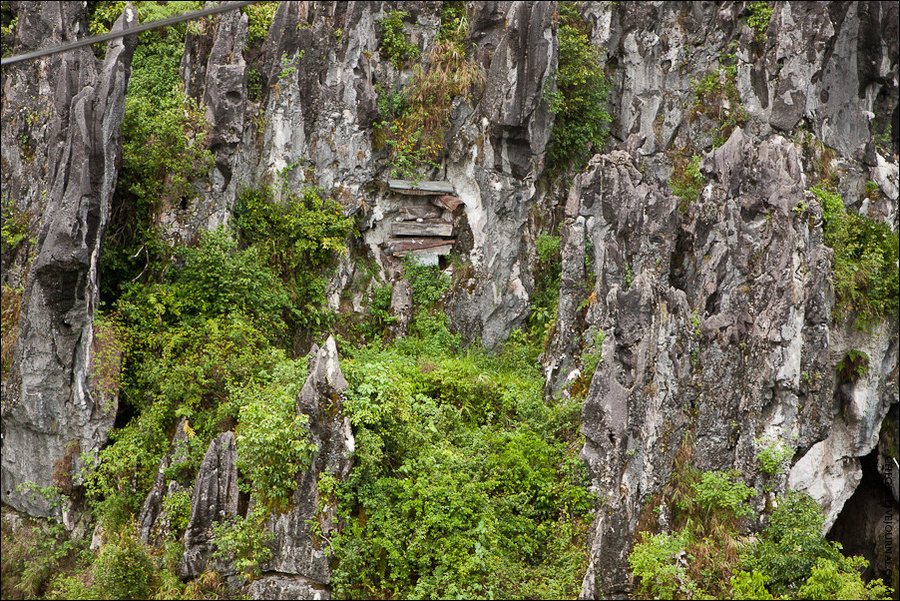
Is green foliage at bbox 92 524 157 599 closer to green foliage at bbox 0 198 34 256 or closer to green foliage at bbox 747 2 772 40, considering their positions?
green foliage at bbox 0 198 34 256

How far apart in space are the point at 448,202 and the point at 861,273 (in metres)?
8.56

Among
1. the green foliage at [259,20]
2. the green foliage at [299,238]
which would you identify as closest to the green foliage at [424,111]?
the green foliage at [299,238]

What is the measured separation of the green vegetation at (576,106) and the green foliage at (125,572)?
38.0 ft

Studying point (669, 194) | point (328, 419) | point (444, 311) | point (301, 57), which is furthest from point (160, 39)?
point (669, 194)

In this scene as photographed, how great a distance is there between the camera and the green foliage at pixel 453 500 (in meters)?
9.84

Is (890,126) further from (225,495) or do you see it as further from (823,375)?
(225,495)

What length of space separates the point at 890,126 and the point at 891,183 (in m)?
1.81

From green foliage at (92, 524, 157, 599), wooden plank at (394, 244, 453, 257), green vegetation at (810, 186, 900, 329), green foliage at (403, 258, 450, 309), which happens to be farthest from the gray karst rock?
green foliage at (92, 524, 157, 599)

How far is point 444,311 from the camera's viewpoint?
1553 centimetres

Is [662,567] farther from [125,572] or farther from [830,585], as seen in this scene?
[125,572]

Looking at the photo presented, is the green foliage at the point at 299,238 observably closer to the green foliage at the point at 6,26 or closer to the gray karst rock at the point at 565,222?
the gray karst rock at the point at 565,222

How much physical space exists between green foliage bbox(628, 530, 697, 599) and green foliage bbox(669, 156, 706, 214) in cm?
748

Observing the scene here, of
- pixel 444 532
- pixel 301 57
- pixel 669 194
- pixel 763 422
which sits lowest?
pixel 444 532

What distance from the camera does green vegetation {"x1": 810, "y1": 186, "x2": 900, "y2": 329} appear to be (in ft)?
44.0
